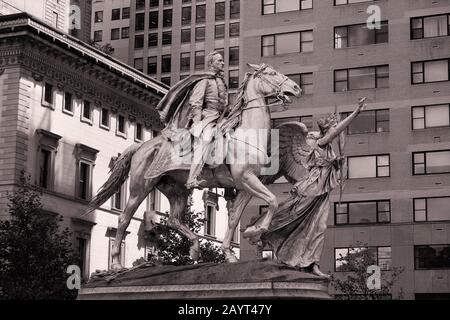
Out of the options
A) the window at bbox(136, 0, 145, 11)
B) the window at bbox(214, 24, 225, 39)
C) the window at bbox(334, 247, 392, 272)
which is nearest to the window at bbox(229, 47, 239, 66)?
the window at bbox(214, 24, 225, 39)

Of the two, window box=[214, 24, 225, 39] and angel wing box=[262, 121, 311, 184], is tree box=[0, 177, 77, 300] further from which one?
window box=[214, 24, 225, 39]

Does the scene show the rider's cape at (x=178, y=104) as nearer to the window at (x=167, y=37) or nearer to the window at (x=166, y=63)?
the window at (x=166, y=63)

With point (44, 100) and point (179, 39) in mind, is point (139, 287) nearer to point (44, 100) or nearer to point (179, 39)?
point (44, 100)

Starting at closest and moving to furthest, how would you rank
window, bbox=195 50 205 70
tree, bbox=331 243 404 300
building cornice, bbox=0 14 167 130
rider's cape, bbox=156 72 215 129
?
1. rider's cape, bbox=156 72 215 129
2. tree, bbox=331 243 404 300
3. building cornice, bbox=0 14 167 130
4. window, bbox=195 50 205 70

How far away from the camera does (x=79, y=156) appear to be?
6450 cm

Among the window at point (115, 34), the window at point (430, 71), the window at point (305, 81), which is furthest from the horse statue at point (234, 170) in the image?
the window at point (115, 34)

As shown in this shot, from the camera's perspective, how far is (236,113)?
22438 millimetres

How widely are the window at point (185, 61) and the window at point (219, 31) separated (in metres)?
3.95

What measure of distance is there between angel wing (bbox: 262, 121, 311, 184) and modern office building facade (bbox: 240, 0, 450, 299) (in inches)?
1481

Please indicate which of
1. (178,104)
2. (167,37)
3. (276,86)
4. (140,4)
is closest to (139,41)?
(167,37)

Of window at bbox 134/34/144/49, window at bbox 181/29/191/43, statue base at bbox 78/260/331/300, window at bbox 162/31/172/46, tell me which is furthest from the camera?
window at bbox 134/34/144/49

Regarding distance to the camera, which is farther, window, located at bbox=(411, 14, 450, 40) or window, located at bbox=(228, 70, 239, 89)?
window, located at bbox=(228, 70, 239, 89)

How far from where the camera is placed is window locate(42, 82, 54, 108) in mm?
61594

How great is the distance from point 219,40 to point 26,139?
2341 inches
